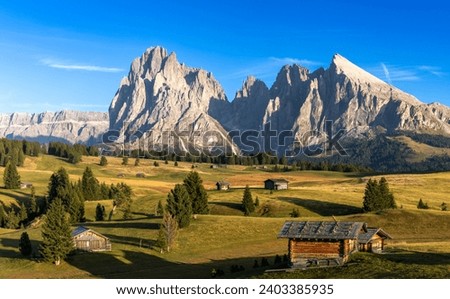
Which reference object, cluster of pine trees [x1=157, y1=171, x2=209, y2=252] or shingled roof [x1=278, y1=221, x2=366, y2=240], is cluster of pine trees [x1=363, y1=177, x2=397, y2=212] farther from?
shingled roof [x1=278, y1=221, x2=366, y2=240]

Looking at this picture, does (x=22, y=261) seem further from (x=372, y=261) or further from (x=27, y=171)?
(x=27, y=171)

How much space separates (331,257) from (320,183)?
118507 millimetres

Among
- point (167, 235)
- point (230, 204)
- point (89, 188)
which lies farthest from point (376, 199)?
point (89, 188)

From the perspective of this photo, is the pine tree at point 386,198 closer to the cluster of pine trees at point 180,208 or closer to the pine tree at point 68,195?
the cluster of pine trees at point 180,208

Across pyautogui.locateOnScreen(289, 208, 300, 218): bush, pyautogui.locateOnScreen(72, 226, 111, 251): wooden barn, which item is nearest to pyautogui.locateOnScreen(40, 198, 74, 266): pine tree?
pyautogui.locateOnScreen(72, 226, 111, 251): wooden barn

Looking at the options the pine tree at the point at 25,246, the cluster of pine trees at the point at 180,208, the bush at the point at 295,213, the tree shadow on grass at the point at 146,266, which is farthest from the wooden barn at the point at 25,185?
the tree shadow on grass at the point at 146,266

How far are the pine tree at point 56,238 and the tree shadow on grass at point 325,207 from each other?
55.0m

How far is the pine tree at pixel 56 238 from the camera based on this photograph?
67.2m

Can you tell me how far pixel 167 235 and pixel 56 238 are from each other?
601 inches

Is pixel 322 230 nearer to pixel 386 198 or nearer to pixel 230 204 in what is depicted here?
pixel 386 198

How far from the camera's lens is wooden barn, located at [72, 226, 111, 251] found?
75.2m
